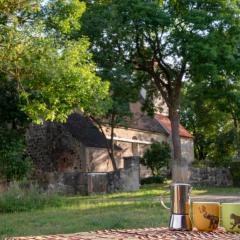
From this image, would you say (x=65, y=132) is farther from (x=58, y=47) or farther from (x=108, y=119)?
(x=58, y=47)

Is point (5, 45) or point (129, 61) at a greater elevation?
point (129, 61)

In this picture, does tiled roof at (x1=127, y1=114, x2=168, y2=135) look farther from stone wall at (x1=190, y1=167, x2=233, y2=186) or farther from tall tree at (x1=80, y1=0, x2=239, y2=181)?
tall tree at (x1=80, y1=0, x2=239, y2=181)

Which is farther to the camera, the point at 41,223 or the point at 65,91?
the point at 65,91

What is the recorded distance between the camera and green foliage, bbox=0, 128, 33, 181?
86.0 ft

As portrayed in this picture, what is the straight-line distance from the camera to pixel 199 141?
5822 centimetres

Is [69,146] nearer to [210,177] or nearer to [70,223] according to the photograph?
[210,177]

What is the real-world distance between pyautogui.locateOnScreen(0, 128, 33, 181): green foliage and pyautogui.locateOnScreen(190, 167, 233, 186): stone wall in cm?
1194

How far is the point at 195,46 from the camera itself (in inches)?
1054

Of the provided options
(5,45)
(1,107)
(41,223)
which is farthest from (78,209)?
(1,107)

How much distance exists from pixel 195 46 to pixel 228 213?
24.3 metres

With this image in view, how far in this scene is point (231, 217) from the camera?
3.06 meters

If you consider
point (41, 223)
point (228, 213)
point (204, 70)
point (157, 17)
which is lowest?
point (41, 223)

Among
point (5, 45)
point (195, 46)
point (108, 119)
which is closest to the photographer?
point (5, 45)

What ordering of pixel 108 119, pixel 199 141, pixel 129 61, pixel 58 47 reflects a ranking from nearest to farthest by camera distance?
pixel 58 47 → pixel 129 61 → pixel 108 119 → pixel 199 141
